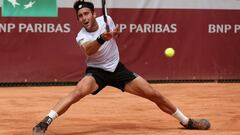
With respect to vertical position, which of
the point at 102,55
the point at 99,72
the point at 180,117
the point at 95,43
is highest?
the point at 95,43

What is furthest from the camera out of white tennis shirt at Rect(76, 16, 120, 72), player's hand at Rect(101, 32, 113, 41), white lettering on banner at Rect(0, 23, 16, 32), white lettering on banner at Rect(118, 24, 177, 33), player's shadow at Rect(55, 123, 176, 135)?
Result: white lettering on banner at Rect(118, 24, 177, 33)

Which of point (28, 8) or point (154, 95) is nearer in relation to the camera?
point (154, 95)

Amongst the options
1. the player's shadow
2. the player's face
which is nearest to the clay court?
the player's shadow

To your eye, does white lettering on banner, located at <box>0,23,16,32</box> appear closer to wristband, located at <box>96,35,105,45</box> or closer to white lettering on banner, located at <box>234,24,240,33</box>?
white lettering on banner, located at <box>234,24,240,33</box>

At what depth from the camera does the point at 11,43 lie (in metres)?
10.5

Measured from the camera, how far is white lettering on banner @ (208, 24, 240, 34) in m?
11.4

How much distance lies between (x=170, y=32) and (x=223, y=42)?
1116 mm

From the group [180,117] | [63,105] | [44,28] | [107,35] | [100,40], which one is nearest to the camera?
[107,35]

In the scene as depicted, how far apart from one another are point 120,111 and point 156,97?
1832 mm

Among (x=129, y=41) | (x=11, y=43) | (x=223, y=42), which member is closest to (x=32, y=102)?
(x=11, y=43)

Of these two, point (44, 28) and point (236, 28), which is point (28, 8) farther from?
point (236, 28)

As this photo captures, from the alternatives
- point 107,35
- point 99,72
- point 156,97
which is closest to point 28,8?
point 99,72

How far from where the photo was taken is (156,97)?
20.0 feet

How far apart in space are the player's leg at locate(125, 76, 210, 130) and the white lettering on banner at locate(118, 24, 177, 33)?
16.1 ft
